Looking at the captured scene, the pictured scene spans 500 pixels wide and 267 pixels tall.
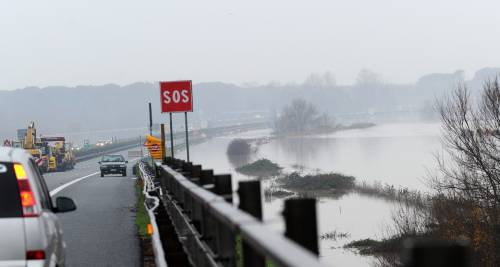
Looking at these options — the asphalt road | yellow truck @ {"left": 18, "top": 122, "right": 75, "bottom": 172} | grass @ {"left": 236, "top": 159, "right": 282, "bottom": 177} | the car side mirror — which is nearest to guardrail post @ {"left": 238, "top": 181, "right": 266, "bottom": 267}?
the car side mirror

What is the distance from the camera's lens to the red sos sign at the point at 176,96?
29.8 metres

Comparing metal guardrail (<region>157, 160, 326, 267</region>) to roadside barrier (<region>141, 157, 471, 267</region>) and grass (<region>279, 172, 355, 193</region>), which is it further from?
grass (<region>279, 172, 355, 193</region>)

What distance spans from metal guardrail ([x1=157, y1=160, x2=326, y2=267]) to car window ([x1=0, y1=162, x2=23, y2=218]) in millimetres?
1299

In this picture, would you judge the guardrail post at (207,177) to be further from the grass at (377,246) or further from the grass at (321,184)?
the grass at (321,184)

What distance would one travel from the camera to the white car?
19.3ft

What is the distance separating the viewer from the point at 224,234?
5785mm

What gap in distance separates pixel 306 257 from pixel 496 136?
161 feet

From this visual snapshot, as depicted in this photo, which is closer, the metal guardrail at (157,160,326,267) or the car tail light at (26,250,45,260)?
the metal guardrail at (157,160,326,267)

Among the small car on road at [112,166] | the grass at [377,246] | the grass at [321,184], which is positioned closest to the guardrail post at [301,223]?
the grass at [377,246]

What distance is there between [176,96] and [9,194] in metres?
24.0

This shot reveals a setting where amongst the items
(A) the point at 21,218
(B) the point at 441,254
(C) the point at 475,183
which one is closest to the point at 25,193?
(A) the point at 21,218

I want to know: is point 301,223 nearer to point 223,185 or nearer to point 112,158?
point 223,185

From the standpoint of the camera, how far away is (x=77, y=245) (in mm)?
16219

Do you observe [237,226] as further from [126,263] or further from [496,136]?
[496,136]
